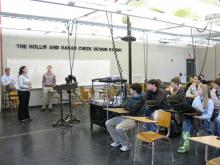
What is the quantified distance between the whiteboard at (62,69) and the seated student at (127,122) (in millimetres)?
5830

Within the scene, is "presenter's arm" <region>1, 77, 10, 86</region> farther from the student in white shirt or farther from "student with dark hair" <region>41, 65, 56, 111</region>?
"student with dark hair" <region>41, 65, 56, 111</region>

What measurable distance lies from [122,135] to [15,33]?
657 cm

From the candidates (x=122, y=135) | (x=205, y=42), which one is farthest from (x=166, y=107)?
(x=205, y=42)

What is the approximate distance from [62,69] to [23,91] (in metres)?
3.41

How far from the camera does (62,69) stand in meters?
10.8

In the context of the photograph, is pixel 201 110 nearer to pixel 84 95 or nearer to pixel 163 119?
pixel 163 119

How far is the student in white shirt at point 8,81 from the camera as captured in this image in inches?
351

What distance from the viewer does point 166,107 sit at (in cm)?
516

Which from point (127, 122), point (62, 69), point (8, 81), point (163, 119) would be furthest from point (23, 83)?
point (163, 119)

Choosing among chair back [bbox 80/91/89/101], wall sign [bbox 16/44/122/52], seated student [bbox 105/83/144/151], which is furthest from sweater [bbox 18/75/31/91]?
seated student [bbox 105/83/144/151]

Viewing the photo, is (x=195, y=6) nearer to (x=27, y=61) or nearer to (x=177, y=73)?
(x=27, y=61)

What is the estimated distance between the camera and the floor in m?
4.27

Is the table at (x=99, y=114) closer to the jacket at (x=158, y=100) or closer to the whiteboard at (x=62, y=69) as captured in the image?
the jacket at (x=158, y=100)

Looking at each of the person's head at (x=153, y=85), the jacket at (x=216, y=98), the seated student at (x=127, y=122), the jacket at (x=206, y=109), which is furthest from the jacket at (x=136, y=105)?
the jacket at (x=216, y=98)
